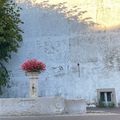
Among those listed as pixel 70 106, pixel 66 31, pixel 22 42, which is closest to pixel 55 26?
pixel 66 31

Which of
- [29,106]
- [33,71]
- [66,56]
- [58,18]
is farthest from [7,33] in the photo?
[29,106]

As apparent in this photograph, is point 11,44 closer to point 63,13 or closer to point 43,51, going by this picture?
point 43,51

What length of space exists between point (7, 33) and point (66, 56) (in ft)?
11.4

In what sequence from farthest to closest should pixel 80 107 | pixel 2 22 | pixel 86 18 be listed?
pixel 86 18
pixel 2 22
pixel 80 107

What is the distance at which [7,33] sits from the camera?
811 inches

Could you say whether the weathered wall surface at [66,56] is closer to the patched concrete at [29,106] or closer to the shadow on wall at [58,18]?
the shadow on wall at [58,18]

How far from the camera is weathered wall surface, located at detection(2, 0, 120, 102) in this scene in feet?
69.0

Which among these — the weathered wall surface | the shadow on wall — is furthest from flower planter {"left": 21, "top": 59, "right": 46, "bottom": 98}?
the shadow on wall

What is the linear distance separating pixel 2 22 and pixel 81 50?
14.9ft

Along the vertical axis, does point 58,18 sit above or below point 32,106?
above

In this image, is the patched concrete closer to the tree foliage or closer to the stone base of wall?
the stone base of wall

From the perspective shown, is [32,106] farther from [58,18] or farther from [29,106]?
[58,18]

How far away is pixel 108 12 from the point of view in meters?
21.8

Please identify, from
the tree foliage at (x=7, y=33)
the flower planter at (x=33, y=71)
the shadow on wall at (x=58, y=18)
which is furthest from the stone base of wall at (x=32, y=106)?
the shadow on wall at (x=58, y=18)
